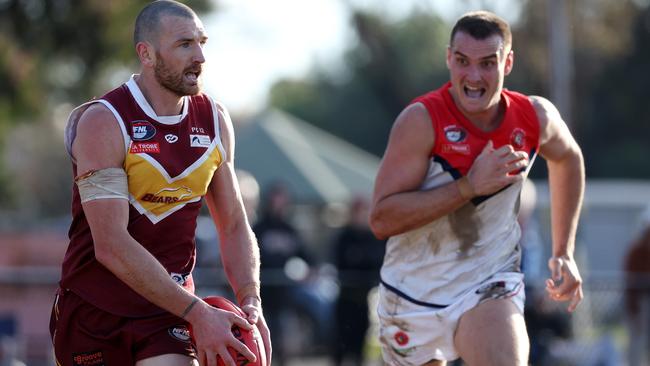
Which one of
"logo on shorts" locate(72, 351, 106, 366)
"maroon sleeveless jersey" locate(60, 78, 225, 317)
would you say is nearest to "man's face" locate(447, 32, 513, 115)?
"maroon sleeveless jersey" locate(60, 78, 225, 317)

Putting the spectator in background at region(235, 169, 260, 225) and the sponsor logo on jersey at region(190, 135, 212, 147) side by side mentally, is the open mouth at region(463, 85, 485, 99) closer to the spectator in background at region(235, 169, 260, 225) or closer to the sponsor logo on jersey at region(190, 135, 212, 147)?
the sponsor logo on jersey at region(190, 135, 212, 147)

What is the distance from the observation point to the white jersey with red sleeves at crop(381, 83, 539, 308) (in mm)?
6352

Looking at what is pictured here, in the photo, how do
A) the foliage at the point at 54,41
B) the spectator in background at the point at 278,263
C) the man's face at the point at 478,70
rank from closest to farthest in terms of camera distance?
the man's face at the point at 478,70 → the spectator in background at the point at 278,263 → the foliage at the point at 54,41

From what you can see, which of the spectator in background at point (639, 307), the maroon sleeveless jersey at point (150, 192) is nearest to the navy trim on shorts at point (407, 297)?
Result: the maroon sleeveless jersey at point (150, 192)

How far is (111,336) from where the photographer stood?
5.39m

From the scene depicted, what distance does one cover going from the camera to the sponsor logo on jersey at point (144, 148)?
531 cm

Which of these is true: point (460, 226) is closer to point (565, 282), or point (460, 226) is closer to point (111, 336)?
point (565, 282)

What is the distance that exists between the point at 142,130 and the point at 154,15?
0.53m

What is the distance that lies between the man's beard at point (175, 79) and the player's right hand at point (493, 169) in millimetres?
1615

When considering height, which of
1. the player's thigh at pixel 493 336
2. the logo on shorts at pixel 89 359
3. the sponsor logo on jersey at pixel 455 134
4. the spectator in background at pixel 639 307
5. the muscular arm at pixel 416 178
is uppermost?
the sponsor logo on jersey at pixel 455 134

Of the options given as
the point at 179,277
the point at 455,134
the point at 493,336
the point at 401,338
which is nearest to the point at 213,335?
the point at 179,277

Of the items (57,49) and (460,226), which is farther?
(57,49)

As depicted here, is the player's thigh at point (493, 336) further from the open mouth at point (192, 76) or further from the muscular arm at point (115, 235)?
the open mouth at point (192, 76)

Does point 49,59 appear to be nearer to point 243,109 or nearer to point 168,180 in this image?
point 168,180
